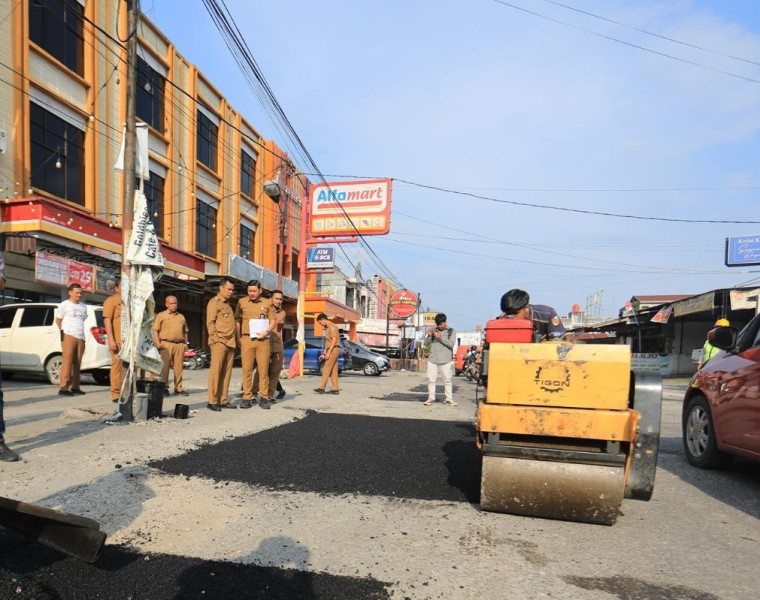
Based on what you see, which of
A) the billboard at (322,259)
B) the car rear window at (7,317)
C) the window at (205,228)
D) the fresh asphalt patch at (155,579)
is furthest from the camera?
the billboard at (322,259)

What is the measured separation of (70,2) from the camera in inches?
560

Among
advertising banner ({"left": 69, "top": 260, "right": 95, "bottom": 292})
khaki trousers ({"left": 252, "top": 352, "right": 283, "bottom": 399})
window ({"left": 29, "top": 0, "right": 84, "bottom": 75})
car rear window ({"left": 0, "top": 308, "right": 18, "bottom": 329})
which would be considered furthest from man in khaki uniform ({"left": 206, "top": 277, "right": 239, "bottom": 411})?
window ({"left": 29, "top": 0, "right": 84, "bottom": 75})

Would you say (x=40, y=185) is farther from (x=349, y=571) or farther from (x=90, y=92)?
(x=349, y=571)

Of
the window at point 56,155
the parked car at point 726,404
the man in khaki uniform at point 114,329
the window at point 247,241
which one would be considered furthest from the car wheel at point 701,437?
the window at point 247,241

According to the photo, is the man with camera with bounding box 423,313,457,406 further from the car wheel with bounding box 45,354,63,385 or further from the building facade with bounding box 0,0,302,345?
the car wheel with bounding box 45,354,63,385

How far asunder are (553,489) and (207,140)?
22624 millimetres

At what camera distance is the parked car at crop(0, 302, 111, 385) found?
9.77 meters

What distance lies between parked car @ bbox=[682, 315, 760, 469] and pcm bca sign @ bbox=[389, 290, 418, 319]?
24464mm

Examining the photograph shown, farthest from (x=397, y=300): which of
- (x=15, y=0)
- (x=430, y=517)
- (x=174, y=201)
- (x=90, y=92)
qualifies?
(x=430, y=517)

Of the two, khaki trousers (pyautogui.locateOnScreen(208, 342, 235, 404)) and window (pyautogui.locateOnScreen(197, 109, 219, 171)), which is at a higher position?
window (pyautogui.locateOnScreen(197, 109, 219, 171))

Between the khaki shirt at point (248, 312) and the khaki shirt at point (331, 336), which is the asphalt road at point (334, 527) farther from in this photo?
the khaki shirt at point (331, 336)

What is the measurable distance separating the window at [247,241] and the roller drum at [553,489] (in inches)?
943

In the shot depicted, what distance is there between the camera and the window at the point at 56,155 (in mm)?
13352

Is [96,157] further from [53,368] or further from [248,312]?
[248,312]
